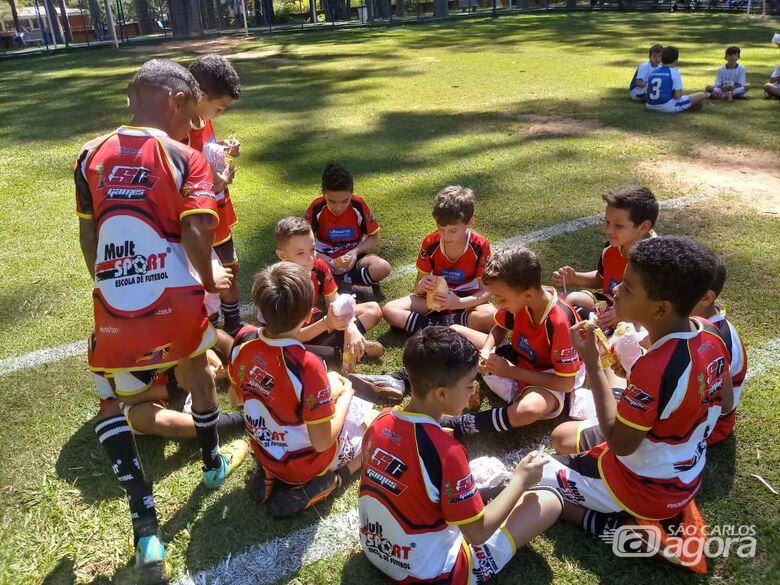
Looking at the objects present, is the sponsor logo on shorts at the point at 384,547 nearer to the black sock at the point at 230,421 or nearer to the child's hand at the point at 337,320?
the black sock at the point at 230,421

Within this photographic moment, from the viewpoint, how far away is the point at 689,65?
13562mm

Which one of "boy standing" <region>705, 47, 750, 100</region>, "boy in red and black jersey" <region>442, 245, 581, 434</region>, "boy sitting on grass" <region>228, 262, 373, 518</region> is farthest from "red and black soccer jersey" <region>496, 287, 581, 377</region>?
"boy standing" <region>705, 47, 750, 100</region>

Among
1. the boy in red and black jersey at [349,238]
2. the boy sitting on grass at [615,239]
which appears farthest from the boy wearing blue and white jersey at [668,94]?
the boy in red and black jersey at [349,238]

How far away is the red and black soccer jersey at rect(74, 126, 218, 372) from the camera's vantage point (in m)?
2.55

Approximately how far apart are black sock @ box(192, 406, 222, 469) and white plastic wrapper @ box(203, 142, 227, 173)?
191 cm

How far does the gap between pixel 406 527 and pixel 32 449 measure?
7.53ft

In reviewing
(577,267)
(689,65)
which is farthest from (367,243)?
(689,65)

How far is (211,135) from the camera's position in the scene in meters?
4.31

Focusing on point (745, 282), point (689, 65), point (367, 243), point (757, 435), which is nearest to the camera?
point (757, 435)

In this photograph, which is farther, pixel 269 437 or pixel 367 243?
pixel 367 243

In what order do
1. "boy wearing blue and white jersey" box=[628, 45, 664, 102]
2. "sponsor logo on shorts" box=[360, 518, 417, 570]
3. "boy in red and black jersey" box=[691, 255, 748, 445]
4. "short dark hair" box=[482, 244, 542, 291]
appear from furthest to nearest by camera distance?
"boy wearing blue and white jersey" box=[628, 45, 664, 102], "short dark hair" box=[482, 244, 542, 291], "boy in red and black jersey" box=[691, 255, 748, 445], "sponsor logo on shorts" box=[360, 518, 417, 570]

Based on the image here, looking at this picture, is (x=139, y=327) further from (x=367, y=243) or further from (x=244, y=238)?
(x=244, y=238)

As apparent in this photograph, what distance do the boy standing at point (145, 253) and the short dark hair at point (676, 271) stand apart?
1.85 m

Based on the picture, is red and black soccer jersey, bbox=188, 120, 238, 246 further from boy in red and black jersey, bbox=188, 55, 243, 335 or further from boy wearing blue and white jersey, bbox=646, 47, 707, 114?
boy wearing blue and white jersey, bbox=646, 47, 707, 114
